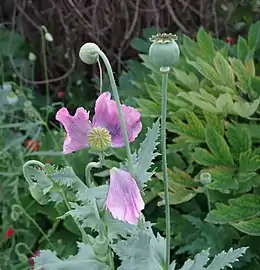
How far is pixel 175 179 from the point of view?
152 centimetres

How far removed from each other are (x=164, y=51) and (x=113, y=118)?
13 centimetres

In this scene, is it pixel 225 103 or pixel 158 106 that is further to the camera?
pixel 158 106

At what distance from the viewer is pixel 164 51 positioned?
804 millimetres

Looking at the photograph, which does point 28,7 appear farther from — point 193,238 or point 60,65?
point 193,238

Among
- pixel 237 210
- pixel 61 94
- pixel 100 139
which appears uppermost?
pixel 100 139

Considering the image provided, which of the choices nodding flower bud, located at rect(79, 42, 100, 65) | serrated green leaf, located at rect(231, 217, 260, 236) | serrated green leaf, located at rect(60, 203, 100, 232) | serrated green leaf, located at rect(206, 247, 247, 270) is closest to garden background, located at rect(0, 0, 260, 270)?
serrated green leaf, located at rect(231, 217, 260, 236)

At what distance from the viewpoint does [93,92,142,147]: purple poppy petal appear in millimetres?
900

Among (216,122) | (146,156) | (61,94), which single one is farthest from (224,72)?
(61,94)

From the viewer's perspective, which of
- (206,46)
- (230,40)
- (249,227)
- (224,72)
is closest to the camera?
(249,227)

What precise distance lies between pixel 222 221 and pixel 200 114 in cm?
32

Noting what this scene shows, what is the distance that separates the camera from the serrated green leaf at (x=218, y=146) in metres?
1.42

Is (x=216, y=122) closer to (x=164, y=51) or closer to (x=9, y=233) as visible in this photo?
(x=9, y=233)

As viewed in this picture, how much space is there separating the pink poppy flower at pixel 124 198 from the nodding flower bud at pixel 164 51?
14 centimetres

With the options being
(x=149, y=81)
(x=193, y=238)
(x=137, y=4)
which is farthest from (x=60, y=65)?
(x=193, y=238)
